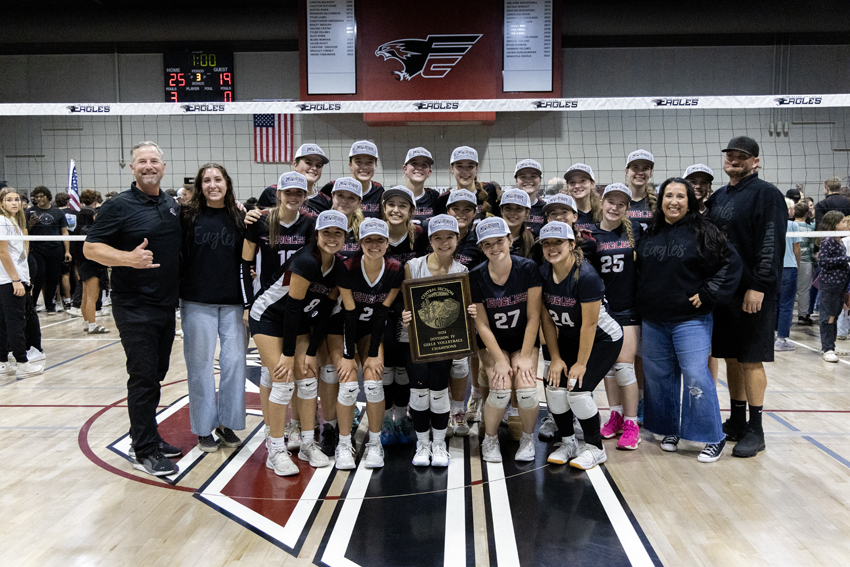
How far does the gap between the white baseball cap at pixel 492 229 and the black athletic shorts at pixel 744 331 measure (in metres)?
1.67

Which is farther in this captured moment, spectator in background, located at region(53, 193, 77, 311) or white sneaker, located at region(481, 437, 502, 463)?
spectator in background, located at region(53, 193, 77, 311)

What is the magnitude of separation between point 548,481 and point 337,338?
159 centimetres

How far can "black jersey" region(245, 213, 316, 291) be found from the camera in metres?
3.85

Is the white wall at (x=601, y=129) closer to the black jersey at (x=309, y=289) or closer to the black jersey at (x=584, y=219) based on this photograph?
the black jersey at (x=584, y=219)

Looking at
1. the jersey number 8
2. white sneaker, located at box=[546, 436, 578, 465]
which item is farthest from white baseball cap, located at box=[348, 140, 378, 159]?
white sneaker, located at box=[546, 436, 578, 465]

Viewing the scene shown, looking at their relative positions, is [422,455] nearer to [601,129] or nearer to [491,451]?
[491,451]

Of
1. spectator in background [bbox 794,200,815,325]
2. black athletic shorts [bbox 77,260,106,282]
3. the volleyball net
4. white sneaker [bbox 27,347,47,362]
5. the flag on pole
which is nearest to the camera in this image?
white sneaker [bbox 27,347,47,362]

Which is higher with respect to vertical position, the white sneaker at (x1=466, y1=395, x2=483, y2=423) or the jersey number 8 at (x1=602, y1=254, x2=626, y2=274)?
the jersey number 8 at (x1=602, y1=254, x2=626, y2=274)

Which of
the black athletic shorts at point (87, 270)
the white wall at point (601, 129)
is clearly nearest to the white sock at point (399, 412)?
the black athletic shorts at point (87, 270)

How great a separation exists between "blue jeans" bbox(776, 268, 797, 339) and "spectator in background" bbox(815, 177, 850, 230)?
1.11 meters

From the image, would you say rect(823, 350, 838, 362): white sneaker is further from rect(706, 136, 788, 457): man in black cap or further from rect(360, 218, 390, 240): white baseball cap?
rect(360, 218, 390, 240): white baseball cap

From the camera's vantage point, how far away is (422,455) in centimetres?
379

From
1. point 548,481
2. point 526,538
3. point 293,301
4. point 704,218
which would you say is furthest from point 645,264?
point 293,301

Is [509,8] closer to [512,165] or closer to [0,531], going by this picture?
[512,165]
